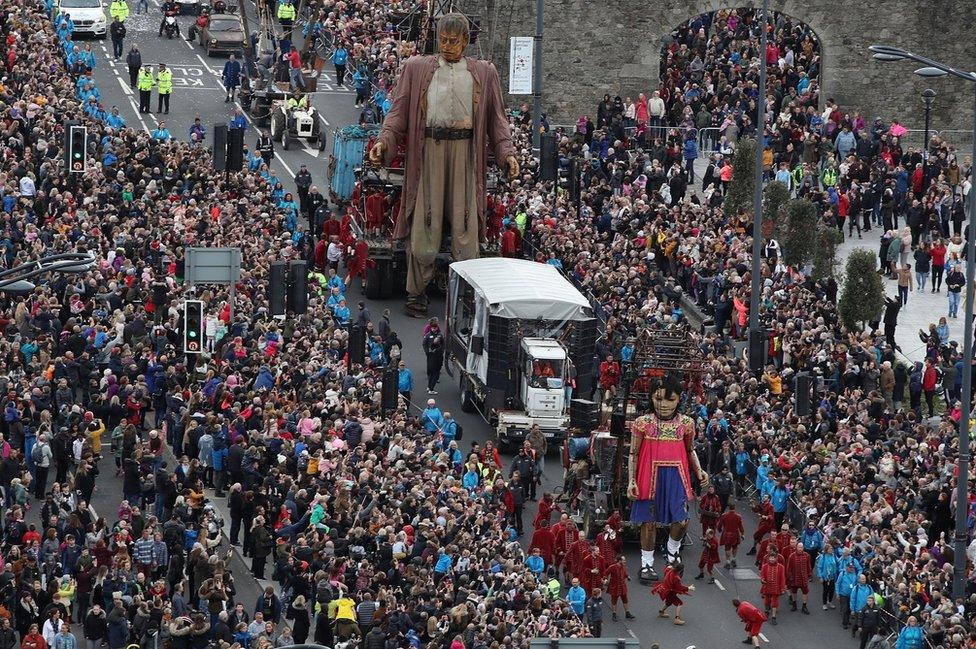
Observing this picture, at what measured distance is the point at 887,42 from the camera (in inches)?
3019

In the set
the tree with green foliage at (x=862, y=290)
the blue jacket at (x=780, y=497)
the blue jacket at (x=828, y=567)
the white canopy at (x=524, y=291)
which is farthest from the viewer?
the tree with green foliage at (x=862, y=290)

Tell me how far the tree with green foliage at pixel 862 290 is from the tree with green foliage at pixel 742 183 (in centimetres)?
605

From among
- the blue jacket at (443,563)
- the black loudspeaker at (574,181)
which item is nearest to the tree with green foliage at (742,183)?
the black loudspeaker at (574,181)

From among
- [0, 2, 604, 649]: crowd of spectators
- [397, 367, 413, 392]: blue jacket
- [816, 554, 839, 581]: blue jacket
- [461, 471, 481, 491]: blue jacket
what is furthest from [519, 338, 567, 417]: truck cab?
[816, 554, 839, 581]: blue jacket

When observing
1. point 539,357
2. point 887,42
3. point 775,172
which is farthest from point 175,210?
point 887,42

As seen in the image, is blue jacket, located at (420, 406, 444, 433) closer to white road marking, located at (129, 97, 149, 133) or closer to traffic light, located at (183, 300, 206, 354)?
traffic light, located at (183, 300, 206, 354)

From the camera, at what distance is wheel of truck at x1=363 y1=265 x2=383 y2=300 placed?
58531 millimetres

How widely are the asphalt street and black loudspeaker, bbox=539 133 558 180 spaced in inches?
226

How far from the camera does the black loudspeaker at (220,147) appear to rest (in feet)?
199

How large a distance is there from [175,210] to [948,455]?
64.9 ft

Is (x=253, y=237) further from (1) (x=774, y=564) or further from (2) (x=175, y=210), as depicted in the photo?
(1) (x=774, y=564)

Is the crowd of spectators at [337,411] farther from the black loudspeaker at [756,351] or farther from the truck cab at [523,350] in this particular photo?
the truck cab at [523,350]

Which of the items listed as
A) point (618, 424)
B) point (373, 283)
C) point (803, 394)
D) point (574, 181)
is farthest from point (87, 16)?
point (618, 424)

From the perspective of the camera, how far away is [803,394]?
161 feet
